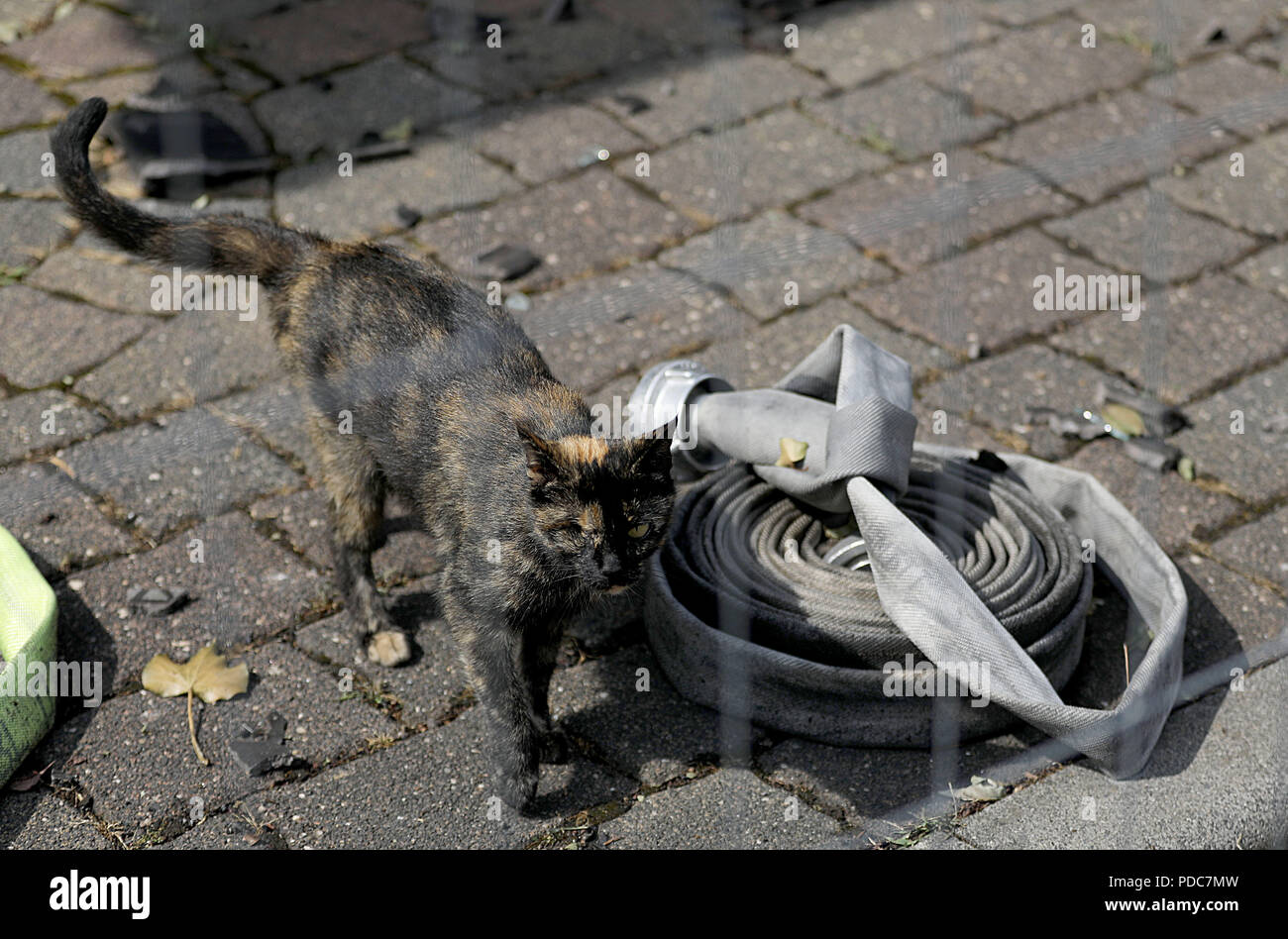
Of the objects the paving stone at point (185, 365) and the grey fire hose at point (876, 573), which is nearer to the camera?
the grey fire hose at point (876, 573)

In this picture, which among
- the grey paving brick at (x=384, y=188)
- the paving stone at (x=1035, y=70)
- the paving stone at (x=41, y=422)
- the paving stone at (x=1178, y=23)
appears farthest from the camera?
the paving stone at (x=1178, y=23)

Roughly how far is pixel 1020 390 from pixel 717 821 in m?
2.41

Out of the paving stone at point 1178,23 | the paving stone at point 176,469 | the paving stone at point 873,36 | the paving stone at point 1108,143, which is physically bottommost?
the paving stone at point 176,469

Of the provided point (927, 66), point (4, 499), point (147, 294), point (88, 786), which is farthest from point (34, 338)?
point (927, 66)

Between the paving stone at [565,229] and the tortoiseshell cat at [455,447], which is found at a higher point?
the tortoiseshell cat at [455,447]

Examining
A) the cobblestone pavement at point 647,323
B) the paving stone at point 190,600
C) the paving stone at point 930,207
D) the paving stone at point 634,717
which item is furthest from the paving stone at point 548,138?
the paving stone at point 634,717

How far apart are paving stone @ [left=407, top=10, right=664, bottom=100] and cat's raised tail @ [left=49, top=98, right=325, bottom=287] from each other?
2941 mm

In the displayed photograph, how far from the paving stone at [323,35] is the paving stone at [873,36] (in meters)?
1.95

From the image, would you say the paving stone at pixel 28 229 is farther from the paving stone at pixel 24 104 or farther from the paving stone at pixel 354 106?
the paving stone at pixel 354 106

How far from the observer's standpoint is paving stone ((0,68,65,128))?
645cm

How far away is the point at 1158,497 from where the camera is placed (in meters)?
4.76

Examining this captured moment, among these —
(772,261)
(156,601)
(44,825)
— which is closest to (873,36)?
(772,261)

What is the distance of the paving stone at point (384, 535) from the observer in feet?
14.7

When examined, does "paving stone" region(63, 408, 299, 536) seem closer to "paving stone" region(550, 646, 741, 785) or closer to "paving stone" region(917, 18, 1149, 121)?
"paving stone" region(550, 646, 741, 785)
